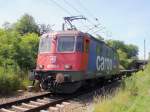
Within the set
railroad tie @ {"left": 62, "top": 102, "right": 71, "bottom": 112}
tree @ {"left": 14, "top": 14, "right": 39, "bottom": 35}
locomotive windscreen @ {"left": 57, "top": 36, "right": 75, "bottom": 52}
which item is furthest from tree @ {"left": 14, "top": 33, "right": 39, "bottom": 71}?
tree @ {"left": 14, "top": 14, "right": 39, "bottom": 35}

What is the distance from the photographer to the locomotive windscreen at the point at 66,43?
1507cm

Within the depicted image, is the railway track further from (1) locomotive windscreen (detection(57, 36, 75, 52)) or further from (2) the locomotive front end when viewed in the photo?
(1) locomotive windscreen (detection(57, 36, 75, 52))

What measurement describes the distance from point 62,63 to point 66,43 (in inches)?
38.4

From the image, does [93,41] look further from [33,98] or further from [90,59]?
[33,98]

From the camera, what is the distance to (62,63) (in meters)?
14.9

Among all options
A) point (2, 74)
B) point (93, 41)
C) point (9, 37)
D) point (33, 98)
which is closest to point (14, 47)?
point (9, 37)

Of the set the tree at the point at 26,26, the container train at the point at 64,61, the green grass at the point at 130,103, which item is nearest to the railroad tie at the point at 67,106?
the green grass at the point at 130,103

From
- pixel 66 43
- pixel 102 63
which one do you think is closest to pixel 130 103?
pixel 66 43

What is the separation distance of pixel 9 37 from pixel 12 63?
2.14 m

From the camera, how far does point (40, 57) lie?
15.8m

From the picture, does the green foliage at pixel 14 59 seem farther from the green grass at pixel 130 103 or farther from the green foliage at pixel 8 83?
the green grass at pixel 130 103

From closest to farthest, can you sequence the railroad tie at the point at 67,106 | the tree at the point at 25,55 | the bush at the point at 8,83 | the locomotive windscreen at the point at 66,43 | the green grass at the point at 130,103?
the green grass at the point at 130,103
the railroad tie at the point at 67,106
the locomotive windscreen at the point at 66,43
the bush at the point at 8,83
the tree at the point at 25,55

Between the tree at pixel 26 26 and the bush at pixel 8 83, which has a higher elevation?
the tree at pixel 26 26

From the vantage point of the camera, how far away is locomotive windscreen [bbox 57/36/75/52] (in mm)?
15070
